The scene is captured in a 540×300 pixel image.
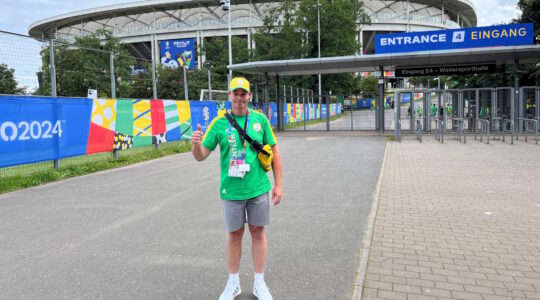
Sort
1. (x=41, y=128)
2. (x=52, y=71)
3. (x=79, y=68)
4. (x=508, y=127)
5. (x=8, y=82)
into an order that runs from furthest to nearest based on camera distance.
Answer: (x=508, y=127), (x=79, y=68), (x=52, y=71), (x=41, y=128), (x=8, y=82)

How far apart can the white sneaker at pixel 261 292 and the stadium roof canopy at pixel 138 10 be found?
65004 millimetres

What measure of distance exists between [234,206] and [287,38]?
4380 cm

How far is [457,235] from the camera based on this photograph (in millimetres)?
5035

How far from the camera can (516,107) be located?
Result: 63.6 feet

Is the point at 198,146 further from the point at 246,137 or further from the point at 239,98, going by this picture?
the point at 239,98

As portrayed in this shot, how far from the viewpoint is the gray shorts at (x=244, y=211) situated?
337 centimetres

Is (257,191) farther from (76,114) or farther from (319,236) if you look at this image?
(76,114)

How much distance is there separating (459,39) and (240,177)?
20.1 metres

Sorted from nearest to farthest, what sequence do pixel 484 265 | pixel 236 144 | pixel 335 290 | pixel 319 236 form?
pixel 236 144 < pixel 335 290 < pixel 484 265 < pixel 319 236

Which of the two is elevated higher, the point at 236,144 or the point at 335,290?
the point at 236,144

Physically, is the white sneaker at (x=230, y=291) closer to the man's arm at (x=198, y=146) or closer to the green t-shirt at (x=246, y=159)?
the green t-shirt at (x=246, y=159)

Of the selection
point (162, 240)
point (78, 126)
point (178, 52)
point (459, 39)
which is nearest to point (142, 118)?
point (78, 126)

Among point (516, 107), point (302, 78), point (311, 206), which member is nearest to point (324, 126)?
point (516, 107)

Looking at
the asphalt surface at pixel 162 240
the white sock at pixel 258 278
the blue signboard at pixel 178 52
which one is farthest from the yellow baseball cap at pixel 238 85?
the blue signboard at pixel 178 52
